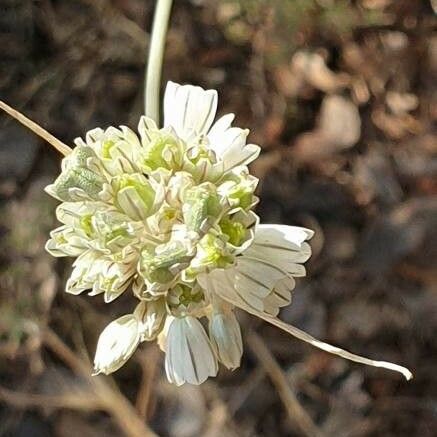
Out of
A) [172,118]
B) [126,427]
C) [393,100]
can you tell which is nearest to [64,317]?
[126,427]

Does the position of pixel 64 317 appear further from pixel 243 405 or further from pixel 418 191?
pixel 418 191

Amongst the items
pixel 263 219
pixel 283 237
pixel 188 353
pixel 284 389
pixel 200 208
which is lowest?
pixel 284 389

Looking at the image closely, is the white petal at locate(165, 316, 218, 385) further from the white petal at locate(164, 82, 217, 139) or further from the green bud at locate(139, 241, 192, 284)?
the white petal at locate(164, 82, 217, 139)

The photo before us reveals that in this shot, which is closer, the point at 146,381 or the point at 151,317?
the point at 151,317

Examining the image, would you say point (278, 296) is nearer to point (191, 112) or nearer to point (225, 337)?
point (225, 337)

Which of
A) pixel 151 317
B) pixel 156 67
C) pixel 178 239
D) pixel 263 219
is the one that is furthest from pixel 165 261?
pixel 263 219
